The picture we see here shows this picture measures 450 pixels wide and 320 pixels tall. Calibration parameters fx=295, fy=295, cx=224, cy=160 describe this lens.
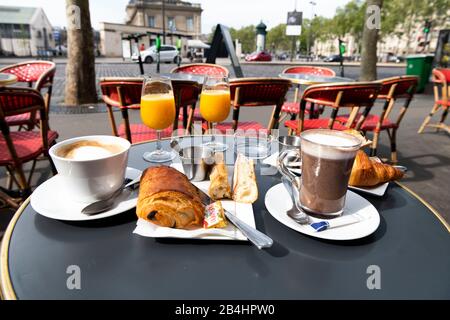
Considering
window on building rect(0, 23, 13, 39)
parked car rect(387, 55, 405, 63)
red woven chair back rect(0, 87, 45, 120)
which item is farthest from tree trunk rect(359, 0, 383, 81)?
window on building rect(0, 23, 13, 39)

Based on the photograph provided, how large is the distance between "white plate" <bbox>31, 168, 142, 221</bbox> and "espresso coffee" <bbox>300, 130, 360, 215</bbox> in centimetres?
52

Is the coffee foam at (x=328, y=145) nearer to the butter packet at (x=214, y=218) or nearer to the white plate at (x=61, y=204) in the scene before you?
the butter packet at (x=214, y=218)

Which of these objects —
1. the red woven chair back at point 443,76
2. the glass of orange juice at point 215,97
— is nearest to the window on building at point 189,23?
the red woven chair back at point 443,76

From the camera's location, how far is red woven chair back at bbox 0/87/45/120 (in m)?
2.04

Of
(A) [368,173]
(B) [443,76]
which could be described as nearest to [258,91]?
(A) [368,173]

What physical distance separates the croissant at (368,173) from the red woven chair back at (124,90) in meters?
1.76

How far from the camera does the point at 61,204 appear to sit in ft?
2.81

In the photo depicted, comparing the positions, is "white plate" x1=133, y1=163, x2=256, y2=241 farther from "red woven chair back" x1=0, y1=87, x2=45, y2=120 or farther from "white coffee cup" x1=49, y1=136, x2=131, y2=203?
"red woven chair back" x1=0, y1=87, x2=45, y2=120

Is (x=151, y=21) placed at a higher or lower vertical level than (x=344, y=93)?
higher

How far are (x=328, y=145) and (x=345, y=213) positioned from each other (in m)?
0.22

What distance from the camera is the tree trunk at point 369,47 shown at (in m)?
8.07

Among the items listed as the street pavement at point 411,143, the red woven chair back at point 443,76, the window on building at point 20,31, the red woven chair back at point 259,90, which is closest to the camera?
the red woven chair back at point 259,90

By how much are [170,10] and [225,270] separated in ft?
184

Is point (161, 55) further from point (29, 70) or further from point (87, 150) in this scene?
point (87, 150)
